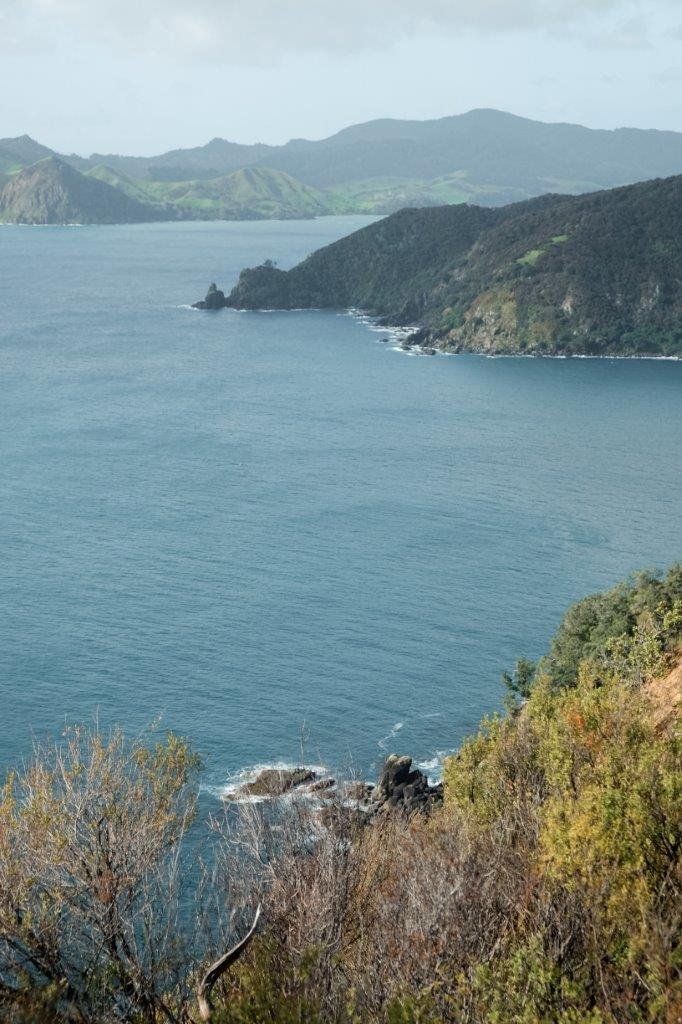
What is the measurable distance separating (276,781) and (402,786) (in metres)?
5.95

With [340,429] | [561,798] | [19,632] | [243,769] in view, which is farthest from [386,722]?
[340,429]

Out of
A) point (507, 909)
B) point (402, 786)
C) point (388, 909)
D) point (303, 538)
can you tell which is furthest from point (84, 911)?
point (303, 538)

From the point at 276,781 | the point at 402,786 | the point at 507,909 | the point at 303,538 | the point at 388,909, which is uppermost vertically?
the point at 507,909

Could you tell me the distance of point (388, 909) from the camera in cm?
2298

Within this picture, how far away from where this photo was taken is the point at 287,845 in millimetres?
25422

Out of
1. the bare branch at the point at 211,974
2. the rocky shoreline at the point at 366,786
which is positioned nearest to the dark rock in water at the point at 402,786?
the rocky shoreline at the point at 366,786

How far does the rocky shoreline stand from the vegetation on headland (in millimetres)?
22605

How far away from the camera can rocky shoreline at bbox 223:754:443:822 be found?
52.2 meters

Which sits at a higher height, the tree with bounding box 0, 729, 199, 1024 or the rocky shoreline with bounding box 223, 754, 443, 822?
the tree with bounding box 0, 729, 199, 1024

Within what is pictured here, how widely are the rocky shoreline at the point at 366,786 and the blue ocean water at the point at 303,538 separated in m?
Result: 2.38

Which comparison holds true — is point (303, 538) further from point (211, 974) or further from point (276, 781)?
point (211, 974)

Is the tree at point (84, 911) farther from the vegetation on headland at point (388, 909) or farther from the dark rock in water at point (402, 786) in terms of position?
the dark rock in water at point (402, 786)

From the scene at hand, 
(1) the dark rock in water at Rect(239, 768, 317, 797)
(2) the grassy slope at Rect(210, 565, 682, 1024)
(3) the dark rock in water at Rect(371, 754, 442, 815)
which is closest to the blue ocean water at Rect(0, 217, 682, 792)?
(1) the dark rock in water at Rect(239, 768, 317, 797)

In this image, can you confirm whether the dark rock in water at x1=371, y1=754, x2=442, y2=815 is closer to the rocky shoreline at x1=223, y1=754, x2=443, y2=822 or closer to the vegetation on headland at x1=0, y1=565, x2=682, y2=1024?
the rocky shoreline at x1=223, y1=754, x2=443, y2=822
